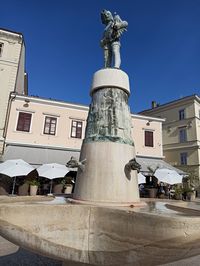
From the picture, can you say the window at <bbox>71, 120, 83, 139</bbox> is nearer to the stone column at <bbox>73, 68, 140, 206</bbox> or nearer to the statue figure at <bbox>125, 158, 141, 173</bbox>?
the stone column at <bbox>73, 68, 140, 206</bbox>

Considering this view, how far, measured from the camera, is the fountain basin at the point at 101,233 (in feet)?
7.68

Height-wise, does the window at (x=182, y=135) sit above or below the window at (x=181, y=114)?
below

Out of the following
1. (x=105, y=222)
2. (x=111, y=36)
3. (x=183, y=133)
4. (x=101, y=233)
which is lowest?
(x=101, y=233)

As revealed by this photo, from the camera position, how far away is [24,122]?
61.8 ft

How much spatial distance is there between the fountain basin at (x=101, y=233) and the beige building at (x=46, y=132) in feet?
45.5

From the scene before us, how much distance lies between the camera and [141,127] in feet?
74.6

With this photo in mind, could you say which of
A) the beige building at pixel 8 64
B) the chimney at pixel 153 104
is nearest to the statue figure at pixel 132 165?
the beige building at pixel 8 64

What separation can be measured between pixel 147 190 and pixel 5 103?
1471 cm

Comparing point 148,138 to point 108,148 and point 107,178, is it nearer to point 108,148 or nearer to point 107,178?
point 108,148

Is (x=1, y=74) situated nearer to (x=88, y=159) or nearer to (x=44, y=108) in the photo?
(x=44, y=108)

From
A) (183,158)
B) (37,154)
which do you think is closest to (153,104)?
(183,158)

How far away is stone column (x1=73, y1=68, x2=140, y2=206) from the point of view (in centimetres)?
403

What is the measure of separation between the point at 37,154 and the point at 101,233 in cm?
1546

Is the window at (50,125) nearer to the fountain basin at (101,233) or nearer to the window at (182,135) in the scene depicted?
the fountain basin at (101,233)
